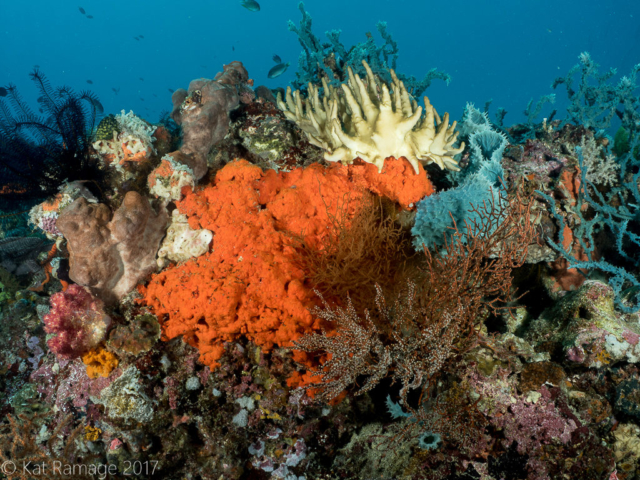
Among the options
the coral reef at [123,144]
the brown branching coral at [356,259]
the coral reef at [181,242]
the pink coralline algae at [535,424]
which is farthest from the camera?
the coral reef at [123,144]

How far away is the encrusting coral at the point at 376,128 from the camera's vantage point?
3.55 metres

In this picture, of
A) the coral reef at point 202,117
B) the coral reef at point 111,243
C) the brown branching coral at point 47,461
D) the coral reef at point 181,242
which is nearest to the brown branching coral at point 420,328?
the coral reef at point 181,242

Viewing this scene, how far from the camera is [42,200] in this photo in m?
3.73

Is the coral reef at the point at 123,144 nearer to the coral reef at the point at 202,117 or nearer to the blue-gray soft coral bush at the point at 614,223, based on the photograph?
the coral reef at the point at 202,117

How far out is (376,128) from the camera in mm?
3621

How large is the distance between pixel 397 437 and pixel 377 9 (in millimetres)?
180902

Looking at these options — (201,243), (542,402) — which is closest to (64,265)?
(201,243)

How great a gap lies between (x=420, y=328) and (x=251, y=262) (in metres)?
1.81

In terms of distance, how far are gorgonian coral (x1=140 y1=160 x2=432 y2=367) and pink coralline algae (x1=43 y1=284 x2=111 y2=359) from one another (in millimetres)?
466

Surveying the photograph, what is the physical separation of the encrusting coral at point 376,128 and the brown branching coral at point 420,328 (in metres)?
1.15

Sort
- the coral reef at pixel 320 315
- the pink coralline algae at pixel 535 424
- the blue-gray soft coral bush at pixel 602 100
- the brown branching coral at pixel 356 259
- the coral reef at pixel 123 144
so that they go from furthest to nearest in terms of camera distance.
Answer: the blue-gray soft coral bush at pixel 602 100
the coral reef at pixel 123 144
the brown branching coral at pixel 356 259
the coral reef at pixel 320 315
the pink coralline algae at pixel 535 424

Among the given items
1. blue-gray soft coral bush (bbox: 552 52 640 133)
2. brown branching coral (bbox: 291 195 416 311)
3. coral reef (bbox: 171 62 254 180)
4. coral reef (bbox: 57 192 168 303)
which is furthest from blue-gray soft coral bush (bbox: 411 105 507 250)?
blue-gray soft coral bush (bbox: 552 52 640 133)

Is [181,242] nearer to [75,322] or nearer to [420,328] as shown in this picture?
[75,322]

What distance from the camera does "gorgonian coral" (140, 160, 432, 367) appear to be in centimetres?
321
